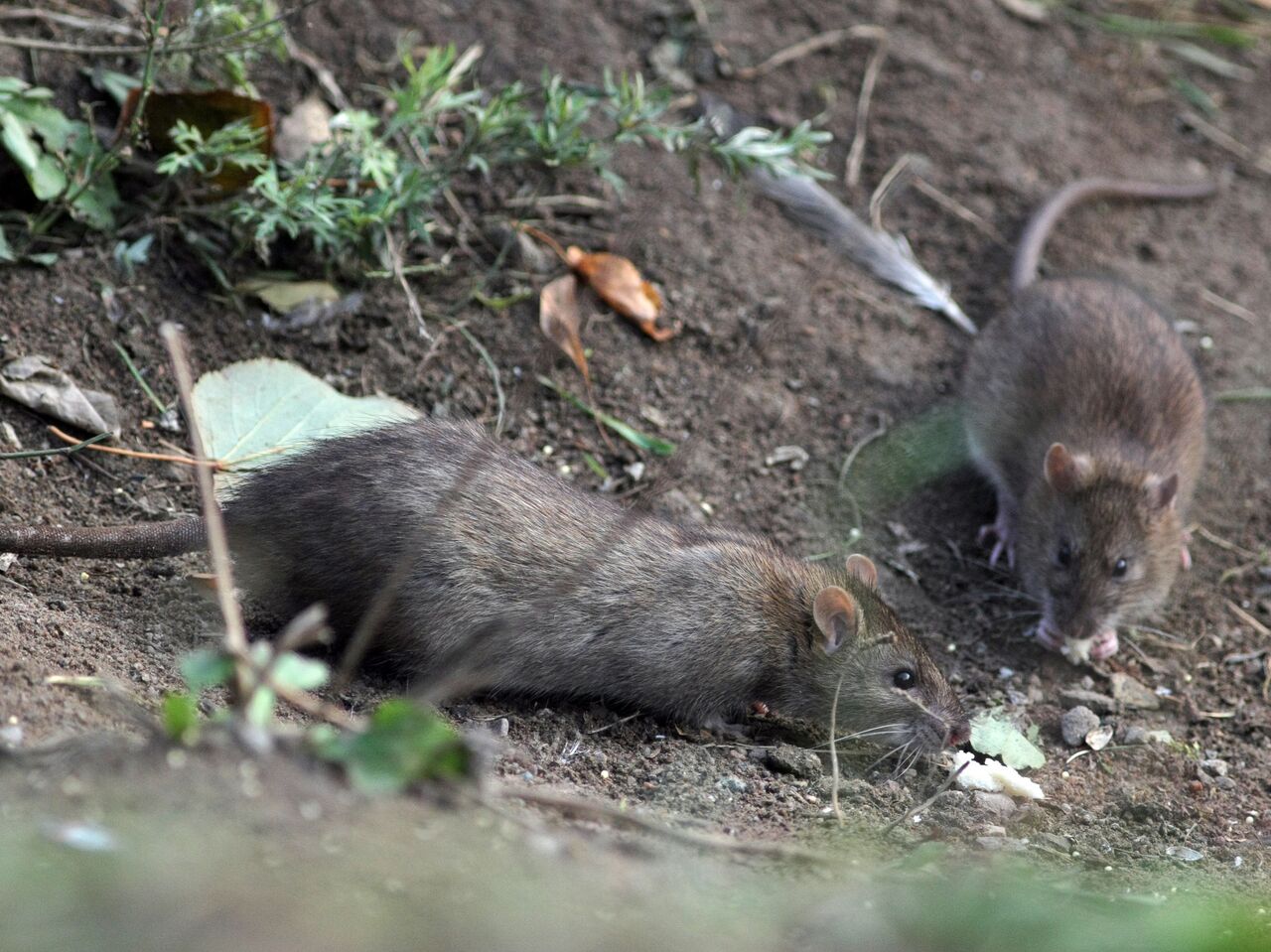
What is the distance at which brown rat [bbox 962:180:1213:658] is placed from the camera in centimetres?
575

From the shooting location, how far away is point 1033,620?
231 inches

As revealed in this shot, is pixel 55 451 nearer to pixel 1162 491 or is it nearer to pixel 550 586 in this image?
pixel 550 586

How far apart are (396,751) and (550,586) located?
2.09m

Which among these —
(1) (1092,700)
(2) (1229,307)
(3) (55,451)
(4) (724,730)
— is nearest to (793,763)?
(4) (724,730)

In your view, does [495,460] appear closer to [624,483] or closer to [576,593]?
[576,593]

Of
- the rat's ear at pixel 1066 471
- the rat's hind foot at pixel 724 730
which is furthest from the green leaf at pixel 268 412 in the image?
the rat's ear at pixel 1066 471

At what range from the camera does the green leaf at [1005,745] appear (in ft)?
15.4

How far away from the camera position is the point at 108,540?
163 inches

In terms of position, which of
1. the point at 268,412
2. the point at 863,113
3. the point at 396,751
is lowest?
the point at 268,412

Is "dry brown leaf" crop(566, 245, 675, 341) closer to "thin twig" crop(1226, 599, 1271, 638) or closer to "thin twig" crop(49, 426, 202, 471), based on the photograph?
"thin twig" crop(49, 426, 202, 471)

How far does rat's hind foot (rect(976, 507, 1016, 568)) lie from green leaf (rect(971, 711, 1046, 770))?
136cm

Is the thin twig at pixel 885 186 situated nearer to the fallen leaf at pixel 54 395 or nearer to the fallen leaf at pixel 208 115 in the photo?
the fallen leaf at pixel 208 115

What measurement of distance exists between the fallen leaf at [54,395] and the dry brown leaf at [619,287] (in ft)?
7.05

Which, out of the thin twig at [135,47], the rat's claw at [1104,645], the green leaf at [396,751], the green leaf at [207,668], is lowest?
the rat's claw at [1104,645]
